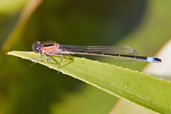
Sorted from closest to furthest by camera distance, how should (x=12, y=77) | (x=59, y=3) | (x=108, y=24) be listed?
(x=12, y=77)
(x=59, y=3)
(x=108, y=24)

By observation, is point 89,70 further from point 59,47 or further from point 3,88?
point 59,47

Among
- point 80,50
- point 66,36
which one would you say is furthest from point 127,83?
point 80,50

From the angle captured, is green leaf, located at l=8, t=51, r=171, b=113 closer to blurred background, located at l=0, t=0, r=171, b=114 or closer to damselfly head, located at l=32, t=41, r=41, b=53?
blurred background, located at l=0, t=0, r=171, b=114

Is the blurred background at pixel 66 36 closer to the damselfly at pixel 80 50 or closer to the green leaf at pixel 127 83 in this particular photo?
the damselfly at pixel 80 50

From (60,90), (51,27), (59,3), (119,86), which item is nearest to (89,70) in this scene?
(119,86)

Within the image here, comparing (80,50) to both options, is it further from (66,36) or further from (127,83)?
(127,83)
